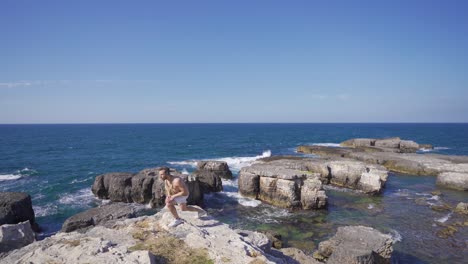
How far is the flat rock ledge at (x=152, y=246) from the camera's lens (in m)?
7.94

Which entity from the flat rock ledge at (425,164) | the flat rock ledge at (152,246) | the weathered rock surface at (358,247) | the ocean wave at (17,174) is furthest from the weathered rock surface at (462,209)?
the ocean wave at (17,174)

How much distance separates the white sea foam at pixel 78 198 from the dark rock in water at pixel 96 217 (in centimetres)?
888

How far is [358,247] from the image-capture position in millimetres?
13562

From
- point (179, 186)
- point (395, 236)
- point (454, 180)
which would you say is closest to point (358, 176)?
point (454, 180)

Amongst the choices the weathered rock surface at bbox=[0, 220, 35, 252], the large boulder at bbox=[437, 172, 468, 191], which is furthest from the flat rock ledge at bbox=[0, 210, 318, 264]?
the large boulder at bbox=[437, 172, 468, 191]

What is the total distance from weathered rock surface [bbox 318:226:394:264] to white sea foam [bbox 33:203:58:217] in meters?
20.6

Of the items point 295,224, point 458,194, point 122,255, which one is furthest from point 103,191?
point 458,194

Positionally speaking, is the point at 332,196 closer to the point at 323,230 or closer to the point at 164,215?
the point at 323,230

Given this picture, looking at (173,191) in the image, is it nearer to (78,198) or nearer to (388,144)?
(78,198)

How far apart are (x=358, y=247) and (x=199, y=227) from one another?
7.94m

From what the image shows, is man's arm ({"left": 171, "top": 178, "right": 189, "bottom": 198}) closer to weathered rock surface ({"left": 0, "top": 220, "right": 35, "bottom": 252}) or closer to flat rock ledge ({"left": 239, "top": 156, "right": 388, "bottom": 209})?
weathered rock surface ({"left": 0, "top": 220, "right": 35, "bottom": 252})

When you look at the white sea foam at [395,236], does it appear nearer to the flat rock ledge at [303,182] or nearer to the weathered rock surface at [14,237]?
the flat rock ledge at [303,182]

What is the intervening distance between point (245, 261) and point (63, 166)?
43.3 metres

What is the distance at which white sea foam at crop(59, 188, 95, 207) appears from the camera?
25.9 m
